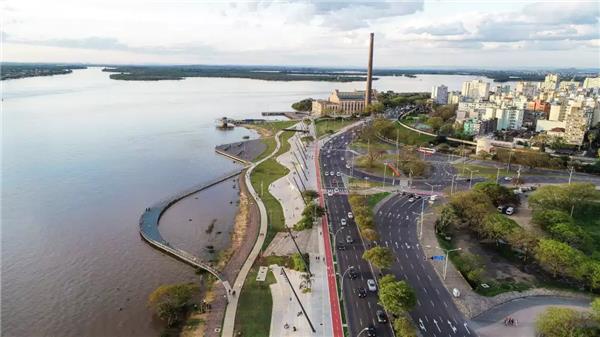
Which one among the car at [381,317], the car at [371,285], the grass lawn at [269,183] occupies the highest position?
the grass lawn at [269,183]

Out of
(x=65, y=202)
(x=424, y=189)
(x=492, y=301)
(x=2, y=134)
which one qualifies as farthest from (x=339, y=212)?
(x=2, y=134)

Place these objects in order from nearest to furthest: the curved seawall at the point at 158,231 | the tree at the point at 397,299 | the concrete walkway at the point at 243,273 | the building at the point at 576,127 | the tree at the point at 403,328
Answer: the tree at the point at 403,328 < the tree at the point at 397,299 < the concrete walkway at the point at 243,273 < the curved seawall at the point at 158,231 < the building at the point at 576,127

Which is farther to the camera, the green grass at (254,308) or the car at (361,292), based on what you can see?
the car at (361,292)

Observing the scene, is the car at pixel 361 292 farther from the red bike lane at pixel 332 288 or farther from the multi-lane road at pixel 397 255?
the red bike lane at pixel 332 288

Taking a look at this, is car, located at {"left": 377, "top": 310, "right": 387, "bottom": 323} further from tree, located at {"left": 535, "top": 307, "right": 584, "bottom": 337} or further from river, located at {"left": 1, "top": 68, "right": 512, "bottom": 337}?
river, located at {"left": 1, "top": 68, "right": 512, "bottom": 337}

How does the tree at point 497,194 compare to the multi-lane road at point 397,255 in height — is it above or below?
above

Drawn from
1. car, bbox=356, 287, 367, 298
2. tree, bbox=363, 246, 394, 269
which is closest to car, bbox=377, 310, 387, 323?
car, bbox=356, 287, 367, 298

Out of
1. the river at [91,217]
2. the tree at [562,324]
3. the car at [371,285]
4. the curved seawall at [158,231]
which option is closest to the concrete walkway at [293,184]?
the river at [91,217]

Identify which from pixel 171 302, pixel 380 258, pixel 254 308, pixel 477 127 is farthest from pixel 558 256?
pixel 477 127
